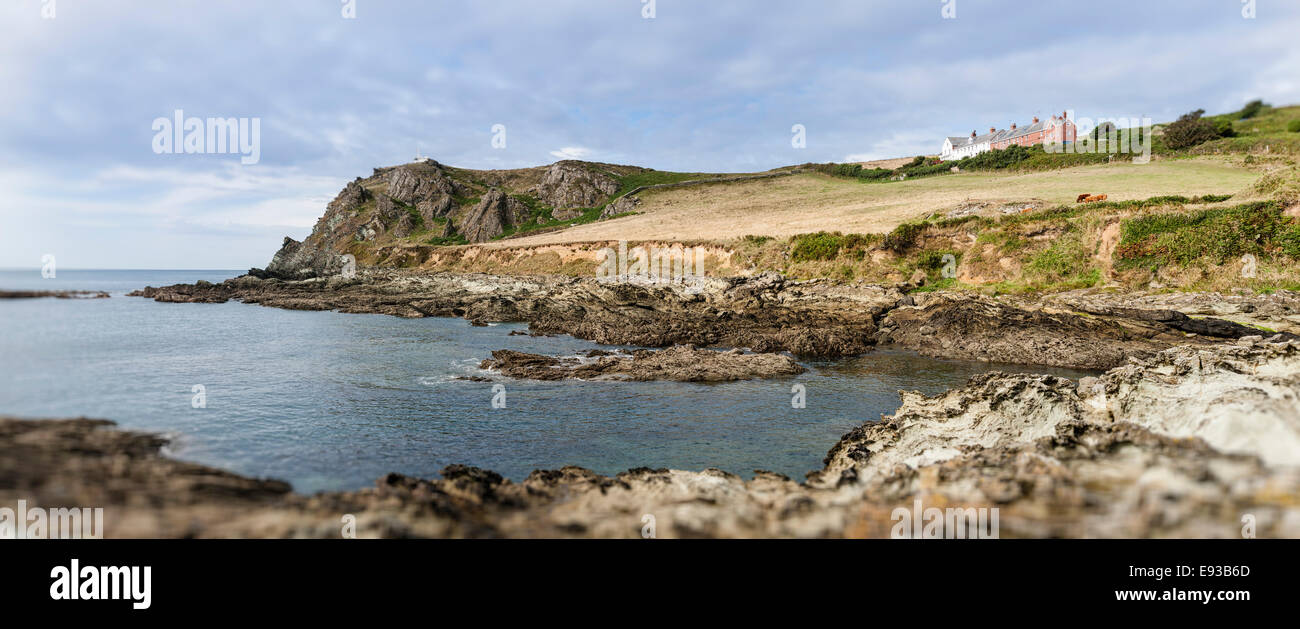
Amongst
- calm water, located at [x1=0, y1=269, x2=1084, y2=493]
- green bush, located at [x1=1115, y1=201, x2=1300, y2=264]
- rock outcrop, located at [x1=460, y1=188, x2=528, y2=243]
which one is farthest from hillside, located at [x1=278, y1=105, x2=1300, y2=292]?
calm water, located at [x1=0, y1=269, x2=1084, y2=493]

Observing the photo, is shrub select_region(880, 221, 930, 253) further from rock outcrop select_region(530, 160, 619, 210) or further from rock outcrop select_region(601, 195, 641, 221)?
rock outcrop select_region(530, 160, 619, 210)

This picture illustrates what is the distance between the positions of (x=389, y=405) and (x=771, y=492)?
14385 millimetres

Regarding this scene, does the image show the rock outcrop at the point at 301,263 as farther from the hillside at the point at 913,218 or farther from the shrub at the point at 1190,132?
the shrub at the point at 1190,132

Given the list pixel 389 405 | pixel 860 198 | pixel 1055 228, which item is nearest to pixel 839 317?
pixel 1055 228

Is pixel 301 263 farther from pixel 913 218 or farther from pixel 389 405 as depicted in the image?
pixel 913 218

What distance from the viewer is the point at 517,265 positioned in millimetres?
75125

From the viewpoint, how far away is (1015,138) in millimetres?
98688

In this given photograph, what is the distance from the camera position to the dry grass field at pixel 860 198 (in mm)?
50406

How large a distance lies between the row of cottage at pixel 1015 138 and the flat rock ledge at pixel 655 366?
91078mm

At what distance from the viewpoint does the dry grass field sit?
50.4 m
